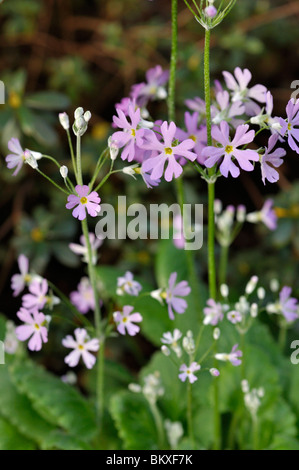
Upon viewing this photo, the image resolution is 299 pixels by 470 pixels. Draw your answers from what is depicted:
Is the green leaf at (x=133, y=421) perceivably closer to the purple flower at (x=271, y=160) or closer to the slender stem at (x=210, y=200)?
the slender stem at (x=210, y=200)

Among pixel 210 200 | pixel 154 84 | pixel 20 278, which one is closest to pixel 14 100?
pixel 154 84

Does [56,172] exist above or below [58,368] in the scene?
above

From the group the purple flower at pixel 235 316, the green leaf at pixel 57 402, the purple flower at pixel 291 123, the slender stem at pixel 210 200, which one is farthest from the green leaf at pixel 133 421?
the purple flower at pixel 291 123

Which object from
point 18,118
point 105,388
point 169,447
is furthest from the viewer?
point 18,118

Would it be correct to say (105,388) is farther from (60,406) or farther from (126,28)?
(126,28)
